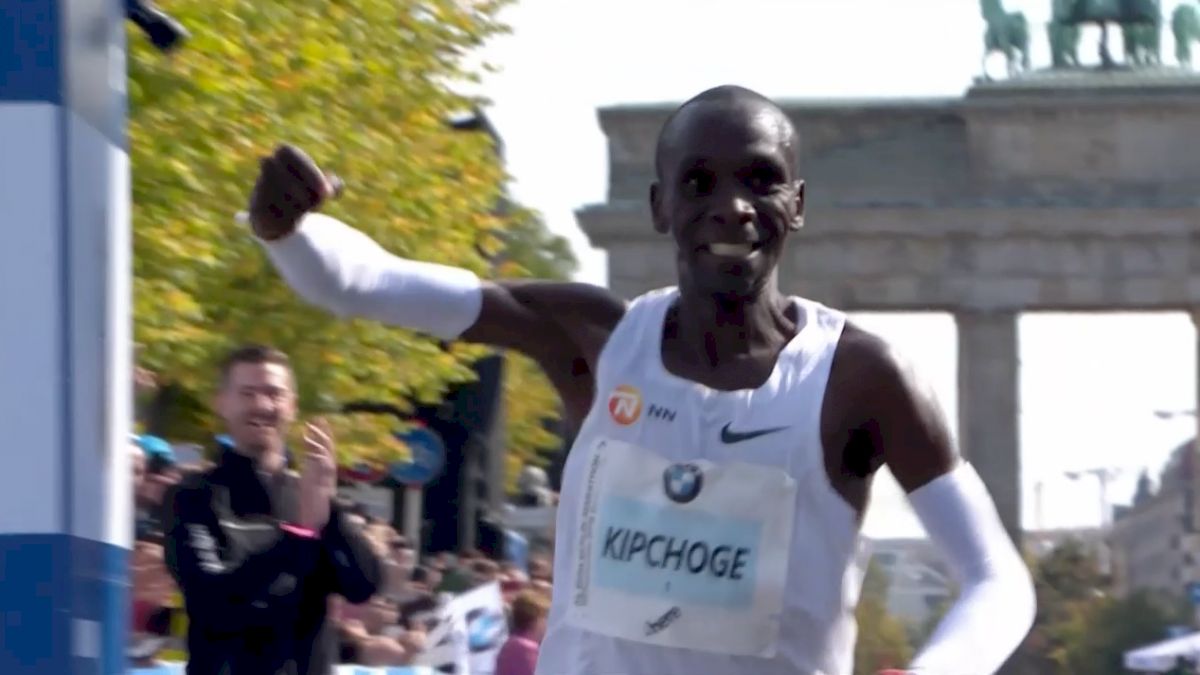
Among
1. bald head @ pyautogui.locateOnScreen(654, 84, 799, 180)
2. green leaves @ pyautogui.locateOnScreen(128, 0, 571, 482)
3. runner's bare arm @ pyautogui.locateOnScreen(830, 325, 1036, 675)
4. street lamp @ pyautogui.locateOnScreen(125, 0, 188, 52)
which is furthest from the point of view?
green leaves @ pyautogui.locateOnScreen(128, 0, 571, 482)

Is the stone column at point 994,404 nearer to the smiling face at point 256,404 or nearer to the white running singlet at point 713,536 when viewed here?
the smiling face at point 256,404

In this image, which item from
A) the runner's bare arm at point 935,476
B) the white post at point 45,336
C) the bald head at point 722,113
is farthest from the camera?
the bald head at point 722,113

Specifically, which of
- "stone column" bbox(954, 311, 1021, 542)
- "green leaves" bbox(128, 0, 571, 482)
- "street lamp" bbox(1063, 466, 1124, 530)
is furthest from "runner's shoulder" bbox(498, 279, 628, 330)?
"street lamp" bbox(1063, 466, 1124, 530)

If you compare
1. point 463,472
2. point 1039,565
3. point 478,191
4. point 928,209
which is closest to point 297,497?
point 478,191

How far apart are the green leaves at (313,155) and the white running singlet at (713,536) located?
9172 mm

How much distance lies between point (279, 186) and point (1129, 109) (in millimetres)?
45603

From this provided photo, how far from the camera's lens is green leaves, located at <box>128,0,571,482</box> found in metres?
14.3

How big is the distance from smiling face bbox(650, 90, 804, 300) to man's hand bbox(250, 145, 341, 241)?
45cm

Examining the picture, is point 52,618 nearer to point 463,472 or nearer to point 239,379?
point 239,379

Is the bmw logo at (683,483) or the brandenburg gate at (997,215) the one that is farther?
the brandenburg gate at (997,215)

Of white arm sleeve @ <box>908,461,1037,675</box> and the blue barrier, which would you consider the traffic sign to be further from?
white arm sleeve @ <box>908,461,1037,675</box>

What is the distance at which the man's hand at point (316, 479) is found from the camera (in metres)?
6.92

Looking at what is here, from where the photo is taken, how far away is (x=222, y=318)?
60.8 feet

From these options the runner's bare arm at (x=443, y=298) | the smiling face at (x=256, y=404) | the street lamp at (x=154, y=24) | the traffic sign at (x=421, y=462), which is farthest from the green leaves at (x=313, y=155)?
the runner's bare arm at (x=443, y=298)
